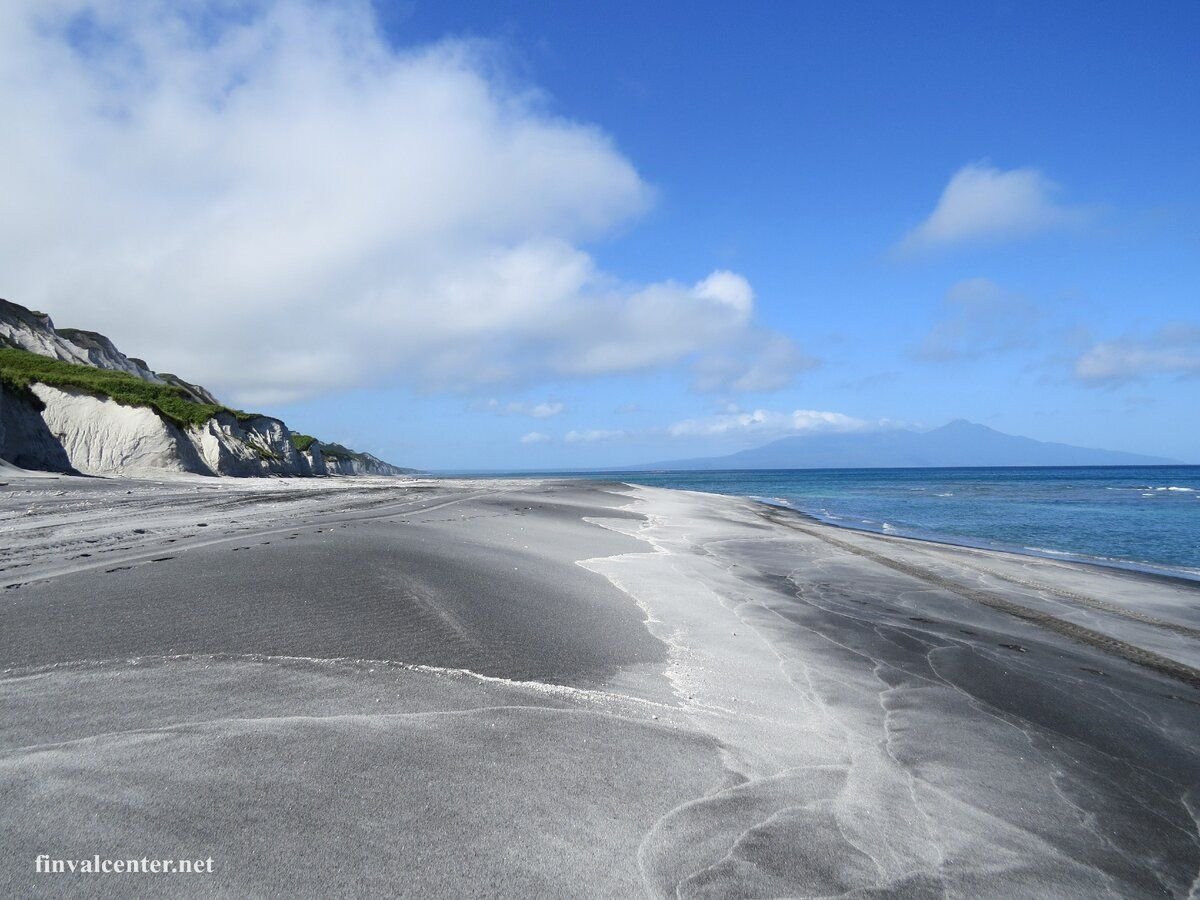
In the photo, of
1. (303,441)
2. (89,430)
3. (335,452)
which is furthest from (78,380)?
(335,452)

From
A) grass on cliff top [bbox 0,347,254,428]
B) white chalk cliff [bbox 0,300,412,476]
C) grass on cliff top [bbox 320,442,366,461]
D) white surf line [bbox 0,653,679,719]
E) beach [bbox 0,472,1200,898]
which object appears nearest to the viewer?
beach [bbox 0,472,1200,898]

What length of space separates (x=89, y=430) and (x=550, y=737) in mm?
43291

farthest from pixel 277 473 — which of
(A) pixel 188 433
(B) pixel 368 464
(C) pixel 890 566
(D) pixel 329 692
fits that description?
(B) pixel 368 464

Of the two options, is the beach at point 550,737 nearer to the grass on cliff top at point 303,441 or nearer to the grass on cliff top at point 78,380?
the grass on cliff top at point 78,380

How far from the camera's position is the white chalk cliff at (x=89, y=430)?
101 ft

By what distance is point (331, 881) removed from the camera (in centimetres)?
276

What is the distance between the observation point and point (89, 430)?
3612 cm

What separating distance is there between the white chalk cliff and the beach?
91.7 ft

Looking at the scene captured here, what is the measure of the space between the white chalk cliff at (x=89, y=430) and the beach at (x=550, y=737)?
2796 cm

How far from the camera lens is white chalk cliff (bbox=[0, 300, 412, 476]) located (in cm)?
3073

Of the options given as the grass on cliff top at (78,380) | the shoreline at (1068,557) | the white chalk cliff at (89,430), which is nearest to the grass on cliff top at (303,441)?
the white chalk cliff at (89,430)

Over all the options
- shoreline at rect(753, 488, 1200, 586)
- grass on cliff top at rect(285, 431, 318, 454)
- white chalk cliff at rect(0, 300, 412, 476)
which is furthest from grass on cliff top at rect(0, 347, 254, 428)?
shoreline at rect(753, 488, 1200, 586)

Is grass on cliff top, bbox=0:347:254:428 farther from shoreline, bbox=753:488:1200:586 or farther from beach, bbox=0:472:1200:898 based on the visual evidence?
shoreline, bbox=753:488:1200:586

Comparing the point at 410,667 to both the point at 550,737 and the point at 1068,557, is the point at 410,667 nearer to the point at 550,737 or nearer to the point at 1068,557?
the point at 550,737
